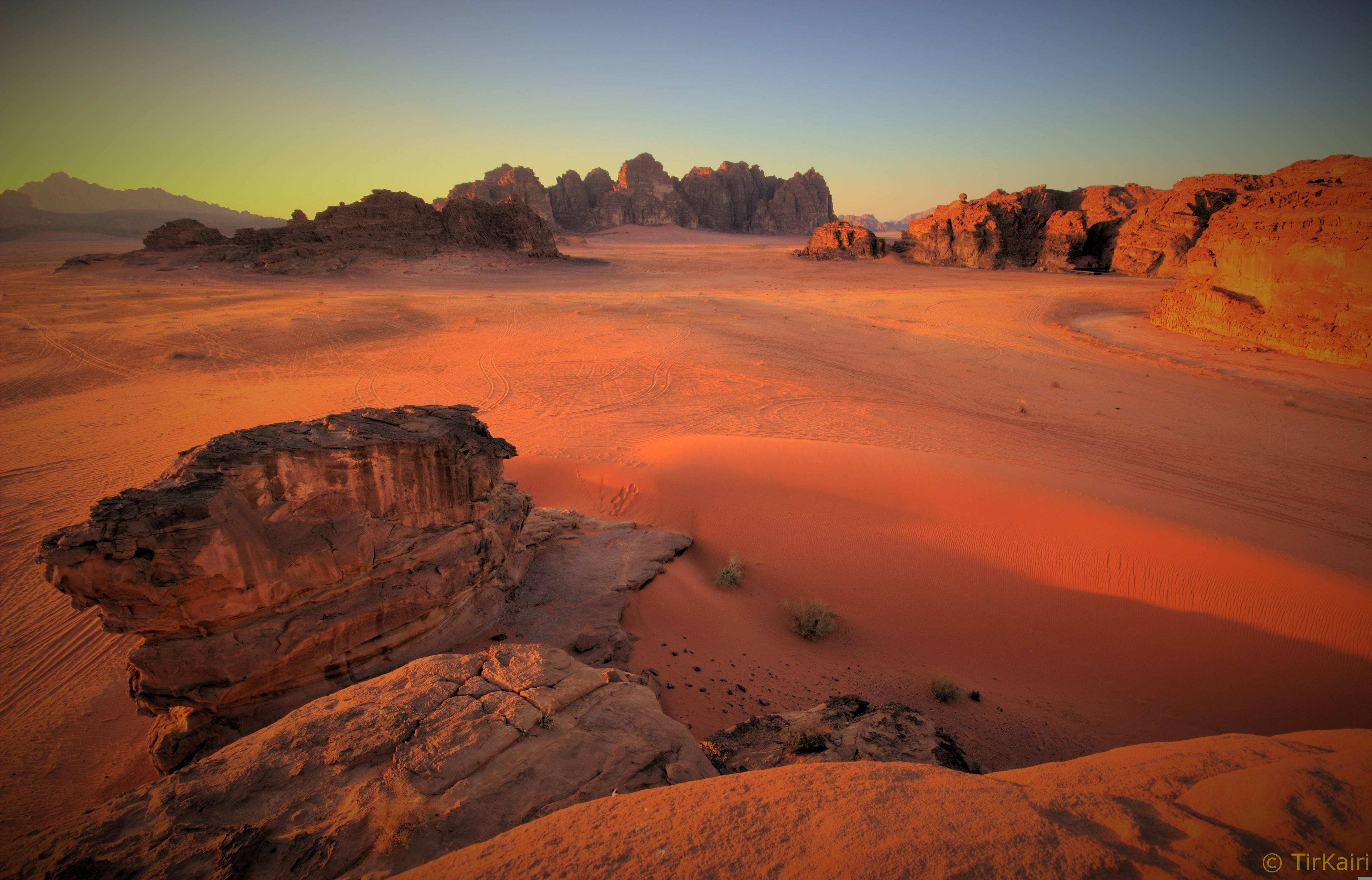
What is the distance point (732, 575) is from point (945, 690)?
8.57 ft

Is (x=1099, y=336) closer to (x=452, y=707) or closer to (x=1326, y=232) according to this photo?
(x=1326, y=232)

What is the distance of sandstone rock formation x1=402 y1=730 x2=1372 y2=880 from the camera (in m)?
2.02

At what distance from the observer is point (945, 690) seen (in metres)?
5.02

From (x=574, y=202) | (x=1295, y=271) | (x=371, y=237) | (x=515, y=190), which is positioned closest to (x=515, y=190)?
(x=515, y=190)

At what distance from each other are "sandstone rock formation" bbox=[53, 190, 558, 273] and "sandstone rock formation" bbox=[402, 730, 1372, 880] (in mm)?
38661

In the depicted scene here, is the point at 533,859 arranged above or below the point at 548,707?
above

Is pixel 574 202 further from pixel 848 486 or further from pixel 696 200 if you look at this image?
pixel 848 486

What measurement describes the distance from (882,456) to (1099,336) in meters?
20.1

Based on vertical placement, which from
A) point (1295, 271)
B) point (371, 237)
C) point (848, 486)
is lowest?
point (848, 486)

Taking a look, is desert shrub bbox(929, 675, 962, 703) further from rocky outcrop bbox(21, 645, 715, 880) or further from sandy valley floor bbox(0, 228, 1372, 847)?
rocky outcrop bbox(21, 645, 715, 880)

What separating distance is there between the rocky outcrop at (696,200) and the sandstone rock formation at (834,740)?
8549 cm

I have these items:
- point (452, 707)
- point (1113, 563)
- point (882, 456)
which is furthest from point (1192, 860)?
point (882, 456)

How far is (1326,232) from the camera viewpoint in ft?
56.6

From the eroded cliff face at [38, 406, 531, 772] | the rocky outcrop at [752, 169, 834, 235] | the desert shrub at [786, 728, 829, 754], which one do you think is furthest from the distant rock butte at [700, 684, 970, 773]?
the rocky outcrop at [752, 169, 834, 235]
